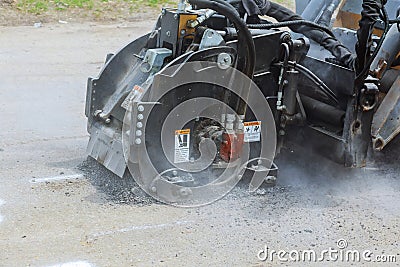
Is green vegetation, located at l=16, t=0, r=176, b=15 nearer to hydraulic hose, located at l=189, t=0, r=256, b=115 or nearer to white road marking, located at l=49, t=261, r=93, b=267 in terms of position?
hydraulic hose, located at l=189, t=0, r=256, b=115

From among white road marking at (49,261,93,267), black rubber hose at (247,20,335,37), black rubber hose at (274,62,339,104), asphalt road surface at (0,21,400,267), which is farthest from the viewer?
black rubber hose at (274,62,339,104)

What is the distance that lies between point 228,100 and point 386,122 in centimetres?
117

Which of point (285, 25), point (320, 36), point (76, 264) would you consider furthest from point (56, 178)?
point (320, 36)

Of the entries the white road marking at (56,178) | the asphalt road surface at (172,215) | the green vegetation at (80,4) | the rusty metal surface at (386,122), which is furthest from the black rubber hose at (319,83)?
the green vegetation at (80,4)

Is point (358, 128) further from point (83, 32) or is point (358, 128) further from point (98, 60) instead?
point (83, 32)

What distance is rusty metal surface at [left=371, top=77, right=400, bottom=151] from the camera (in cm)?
502

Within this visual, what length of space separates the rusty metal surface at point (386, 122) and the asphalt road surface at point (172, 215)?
36 centimetres

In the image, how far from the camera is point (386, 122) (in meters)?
5.08

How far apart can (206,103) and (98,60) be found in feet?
16.0

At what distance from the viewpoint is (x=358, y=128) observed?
4.84 m

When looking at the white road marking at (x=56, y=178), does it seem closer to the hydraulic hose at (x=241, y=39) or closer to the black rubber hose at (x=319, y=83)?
the hydraulic hose at (x=241, y=39)

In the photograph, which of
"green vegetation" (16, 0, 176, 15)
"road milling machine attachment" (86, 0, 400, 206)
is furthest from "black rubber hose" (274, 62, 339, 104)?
"green vegetation" (16, 0, 176, 15)

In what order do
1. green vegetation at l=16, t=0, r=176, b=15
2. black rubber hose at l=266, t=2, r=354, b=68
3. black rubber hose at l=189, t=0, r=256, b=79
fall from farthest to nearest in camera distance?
green vegetation at l=16, t=0, r=176, b=15 → black rubber hose at l=266, t=2, r=354, b=68 → black rubber hose at l=189, t=0, r=256, b=79

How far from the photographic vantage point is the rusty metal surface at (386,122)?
197 inches
